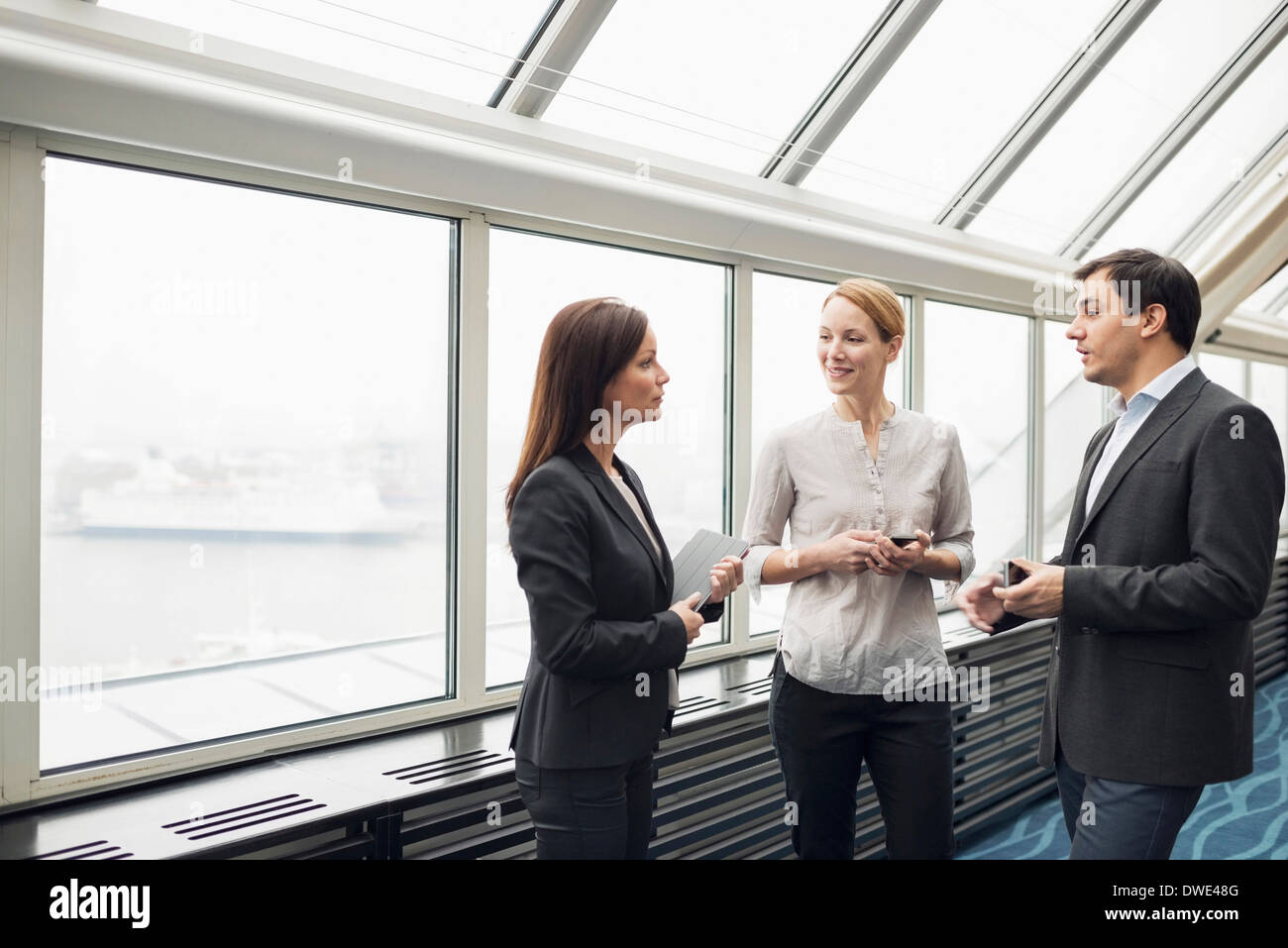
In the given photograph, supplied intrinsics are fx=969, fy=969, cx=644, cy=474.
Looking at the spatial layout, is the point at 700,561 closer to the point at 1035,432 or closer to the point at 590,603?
the point at 590,603

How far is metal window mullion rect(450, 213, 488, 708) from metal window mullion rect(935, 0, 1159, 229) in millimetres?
2265

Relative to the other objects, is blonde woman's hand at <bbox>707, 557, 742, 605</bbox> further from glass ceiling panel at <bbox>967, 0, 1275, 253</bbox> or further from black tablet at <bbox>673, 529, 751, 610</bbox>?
glass ceiling panel at <bbox>967, 0, 1275, 253</bbox>

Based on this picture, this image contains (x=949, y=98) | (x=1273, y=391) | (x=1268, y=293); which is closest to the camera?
(x=949, y=98)

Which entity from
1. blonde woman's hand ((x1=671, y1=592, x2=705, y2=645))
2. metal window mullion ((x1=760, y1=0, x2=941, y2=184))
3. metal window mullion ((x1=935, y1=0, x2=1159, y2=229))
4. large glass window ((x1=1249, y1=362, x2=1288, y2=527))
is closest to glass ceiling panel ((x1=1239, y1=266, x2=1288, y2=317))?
large glass window ((x1=1249, y1=362, x2=1288, y2=527))

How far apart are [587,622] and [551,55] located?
69.7 inches

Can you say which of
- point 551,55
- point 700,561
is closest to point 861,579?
point 700,561

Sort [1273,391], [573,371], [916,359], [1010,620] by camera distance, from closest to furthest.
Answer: [573,371], [1010,620], [916,359], [1273,391]

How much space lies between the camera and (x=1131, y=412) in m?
1.79

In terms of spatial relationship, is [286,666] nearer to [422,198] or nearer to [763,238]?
[422,198]

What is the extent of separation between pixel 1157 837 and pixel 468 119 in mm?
2242

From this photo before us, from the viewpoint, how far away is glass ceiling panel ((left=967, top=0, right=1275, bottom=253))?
3.94 m

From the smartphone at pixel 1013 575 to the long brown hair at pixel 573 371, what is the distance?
82 cm

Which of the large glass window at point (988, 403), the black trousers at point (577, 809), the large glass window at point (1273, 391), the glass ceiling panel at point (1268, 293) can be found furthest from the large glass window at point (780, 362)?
the large glass window at point (1273, 391)

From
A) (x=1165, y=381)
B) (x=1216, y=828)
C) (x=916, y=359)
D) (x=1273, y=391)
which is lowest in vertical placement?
(x=1216, y=828)
